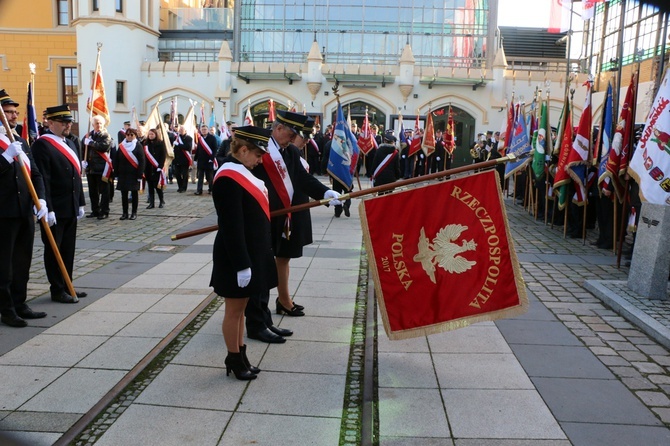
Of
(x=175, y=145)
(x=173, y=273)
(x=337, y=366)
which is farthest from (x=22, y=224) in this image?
(x=175, y=145)

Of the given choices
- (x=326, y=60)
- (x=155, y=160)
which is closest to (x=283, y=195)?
(x=155, y=160)

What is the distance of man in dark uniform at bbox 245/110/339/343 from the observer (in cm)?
538

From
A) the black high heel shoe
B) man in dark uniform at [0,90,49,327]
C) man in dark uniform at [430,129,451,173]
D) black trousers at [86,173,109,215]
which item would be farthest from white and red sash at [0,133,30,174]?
man in dark uniform at [430,129,451,173]

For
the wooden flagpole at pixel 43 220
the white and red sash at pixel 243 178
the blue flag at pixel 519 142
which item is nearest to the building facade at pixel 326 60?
the blue flag at pixel 519 142

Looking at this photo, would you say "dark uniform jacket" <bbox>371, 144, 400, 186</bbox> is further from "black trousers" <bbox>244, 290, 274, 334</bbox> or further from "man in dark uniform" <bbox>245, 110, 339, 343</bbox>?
"black trousers" <bbox>244, 290, 274, 334</bbox>

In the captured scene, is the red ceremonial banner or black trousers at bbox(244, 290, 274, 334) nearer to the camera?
the red ceremonial banner

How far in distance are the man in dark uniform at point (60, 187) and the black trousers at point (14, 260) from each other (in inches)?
19.8

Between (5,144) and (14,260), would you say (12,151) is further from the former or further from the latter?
(14,260)

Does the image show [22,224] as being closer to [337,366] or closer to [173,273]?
[173,273]

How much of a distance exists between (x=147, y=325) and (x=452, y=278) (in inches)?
112

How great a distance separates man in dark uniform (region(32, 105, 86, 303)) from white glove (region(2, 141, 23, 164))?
864 mm

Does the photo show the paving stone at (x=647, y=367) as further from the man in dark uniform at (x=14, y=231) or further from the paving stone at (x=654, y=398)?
the man in dark uniform at (x=14, y=231)

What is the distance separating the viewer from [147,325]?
5668 millimetres

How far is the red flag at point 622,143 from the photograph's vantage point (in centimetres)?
890
